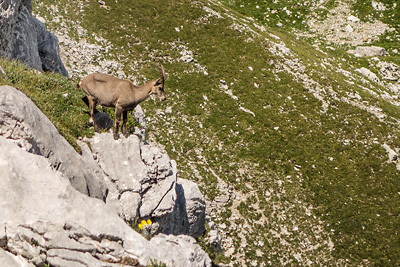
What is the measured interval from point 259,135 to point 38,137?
19.1 metres

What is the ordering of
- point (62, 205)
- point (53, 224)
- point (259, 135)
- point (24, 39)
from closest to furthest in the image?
point (53, 224), point (62, 205), point (24, 39), point (259, 135)

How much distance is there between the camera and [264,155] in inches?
971

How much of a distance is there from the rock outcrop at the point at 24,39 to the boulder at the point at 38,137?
26.9 ft

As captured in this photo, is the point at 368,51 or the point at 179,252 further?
the point at 368,51

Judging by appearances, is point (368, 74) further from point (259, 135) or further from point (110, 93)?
point (110, 93)

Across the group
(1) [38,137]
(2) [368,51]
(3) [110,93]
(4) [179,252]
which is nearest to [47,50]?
(3) [110,93]

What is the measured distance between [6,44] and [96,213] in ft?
41.5

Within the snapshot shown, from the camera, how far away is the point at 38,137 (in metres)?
9.91

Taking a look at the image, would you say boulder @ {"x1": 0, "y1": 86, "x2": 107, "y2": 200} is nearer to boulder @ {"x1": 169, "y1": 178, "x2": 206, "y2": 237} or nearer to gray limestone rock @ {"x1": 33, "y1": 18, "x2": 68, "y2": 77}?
boulder @ {"x1": 169, "y1": 178, "x2": 206, "y2": 237}

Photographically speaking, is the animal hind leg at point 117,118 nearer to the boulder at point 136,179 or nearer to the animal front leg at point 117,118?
the animal front leg at point 117,118

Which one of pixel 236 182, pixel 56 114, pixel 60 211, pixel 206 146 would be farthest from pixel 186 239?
pixel 206 146

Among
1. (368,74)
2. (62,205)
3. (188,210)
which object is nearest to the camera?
(62,205)

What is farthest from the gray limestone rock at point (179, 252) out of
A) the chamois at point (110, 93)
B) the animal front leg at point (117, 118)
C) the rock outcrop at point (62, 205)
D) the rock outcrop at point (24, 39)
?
the rock outcrop at point (24, 39)

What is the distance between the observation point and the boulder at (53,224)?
25.4ft
